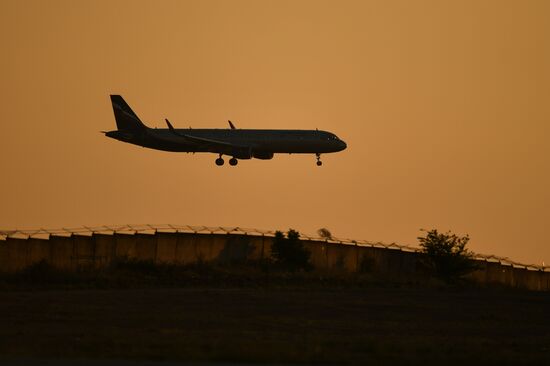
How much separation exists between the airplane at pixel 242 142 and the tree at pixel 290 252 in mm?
18724

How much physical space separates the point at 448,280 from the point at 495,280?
10.3 meters

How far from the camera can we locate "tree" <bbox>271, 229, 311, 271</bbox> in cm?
7144

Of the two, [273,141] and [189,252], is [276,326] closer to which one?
[189,252]

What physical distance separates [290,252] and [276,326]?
32266 mm

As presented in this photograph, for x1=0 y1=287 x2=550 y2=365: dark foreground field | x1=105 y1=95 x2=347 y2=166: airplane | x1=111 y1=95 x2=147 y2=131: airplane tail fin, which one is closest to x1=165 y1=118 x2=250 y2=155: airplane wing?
x1=105 y1=95 x2=347 y2=166: airplane

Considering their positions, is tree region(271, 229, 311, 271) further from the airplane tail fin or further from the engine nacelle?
the airplane tail fin

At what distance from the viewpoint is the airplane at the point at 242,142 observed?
92875 millimetres

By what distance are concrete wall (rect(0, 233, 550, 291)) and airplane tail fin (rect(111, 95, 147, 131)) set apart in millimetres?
31765

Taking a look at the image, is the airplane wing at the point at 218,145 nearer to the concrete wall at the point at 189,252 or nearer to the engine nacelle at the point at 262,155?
the engine nacelle at the point at 262,155

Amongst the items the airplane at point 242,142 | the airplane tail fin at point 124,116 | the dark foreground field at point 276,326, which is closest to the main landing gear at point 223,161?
the airplane at point 242,142

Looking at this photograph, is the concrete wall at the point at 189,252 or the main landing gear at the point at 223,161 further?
the main landing gear at the point at 223,161

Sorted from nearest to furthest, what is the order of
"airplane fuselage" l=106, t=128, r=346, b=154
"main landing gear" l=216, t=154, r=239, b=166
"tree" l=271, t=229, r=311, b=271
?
"tree" l=271, t=229, r=311, b=271 < "airplane fuselage" l=106, t=128, r=346, b=154 < "main landing gear" l=216, t=154, r=239, b=166

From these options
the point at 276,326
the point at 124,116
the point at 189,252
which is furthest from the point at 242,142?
the point at 276,326

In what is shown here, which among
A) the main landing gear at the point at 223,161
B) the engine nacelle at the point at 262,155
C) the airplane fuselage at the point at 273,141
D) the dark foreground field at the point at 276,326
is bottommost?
the dark foreground field at the point at 276,326
